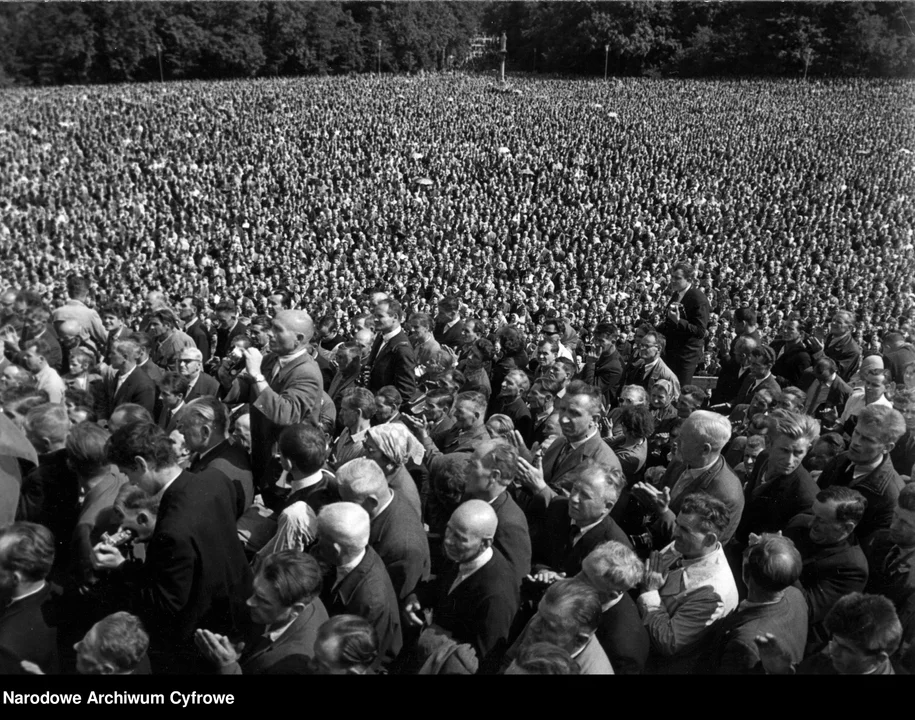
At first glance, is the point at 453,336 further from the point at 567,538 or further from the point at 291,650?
the point at 291,650

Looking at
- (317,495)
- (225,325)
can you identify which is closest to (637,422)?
(317,495)

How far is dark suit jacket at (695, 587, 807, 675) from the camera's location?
8.64ft

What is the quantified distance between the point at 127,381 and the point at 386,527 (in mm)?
2325

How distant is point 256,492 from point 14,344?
2.56m

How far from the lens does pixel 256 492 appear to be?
4160 millimetres

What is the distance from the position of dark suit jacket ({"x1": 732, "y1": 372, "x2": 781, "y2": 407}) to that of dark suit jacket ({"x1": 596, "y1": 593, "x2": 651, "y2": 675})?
8.89 feet

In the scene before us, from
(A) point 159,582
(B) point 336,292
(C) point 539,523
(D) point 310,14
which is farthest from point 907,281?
(D) point 310,14

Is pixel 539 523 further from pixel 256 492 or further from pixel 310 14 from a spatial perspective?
pixel 310 14

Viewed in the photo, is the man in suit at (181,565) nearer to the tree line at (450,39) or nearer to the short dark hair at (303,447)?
the short dark hair at (303,447)

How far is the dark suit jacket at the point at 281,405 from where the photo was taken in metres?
4.00

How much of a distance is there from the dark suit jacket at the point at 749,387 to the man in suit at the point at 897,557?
6.12 ft

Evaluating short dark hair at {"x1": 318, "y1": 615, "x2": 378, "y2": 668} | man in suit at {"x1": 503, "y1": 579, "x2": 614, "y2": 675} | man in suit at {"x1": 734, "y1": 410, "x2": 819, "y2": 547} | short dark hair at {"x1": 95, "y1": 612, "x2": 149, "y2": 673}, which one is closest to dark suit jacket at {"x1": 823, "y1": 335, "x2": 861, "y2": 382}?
man in suit at {"x1": 734, "y1": 410, "x2": 819, "y2": 547}

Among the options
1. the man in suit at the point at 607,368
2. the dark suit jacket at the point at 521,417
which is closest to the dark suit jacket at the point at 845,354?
the man in suit at the point at 607,368

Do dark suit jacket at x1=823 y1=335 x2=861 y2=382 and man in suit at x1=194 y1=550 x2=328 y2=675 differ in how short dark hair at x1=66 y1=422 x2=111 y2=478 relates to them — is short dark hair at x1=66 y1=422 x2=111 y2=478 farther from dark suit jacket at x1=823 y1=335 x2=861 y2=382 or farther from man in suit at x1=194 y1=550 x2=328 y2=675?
dark suit jacket at x1=823 y1=335 x2=861 y2=382
